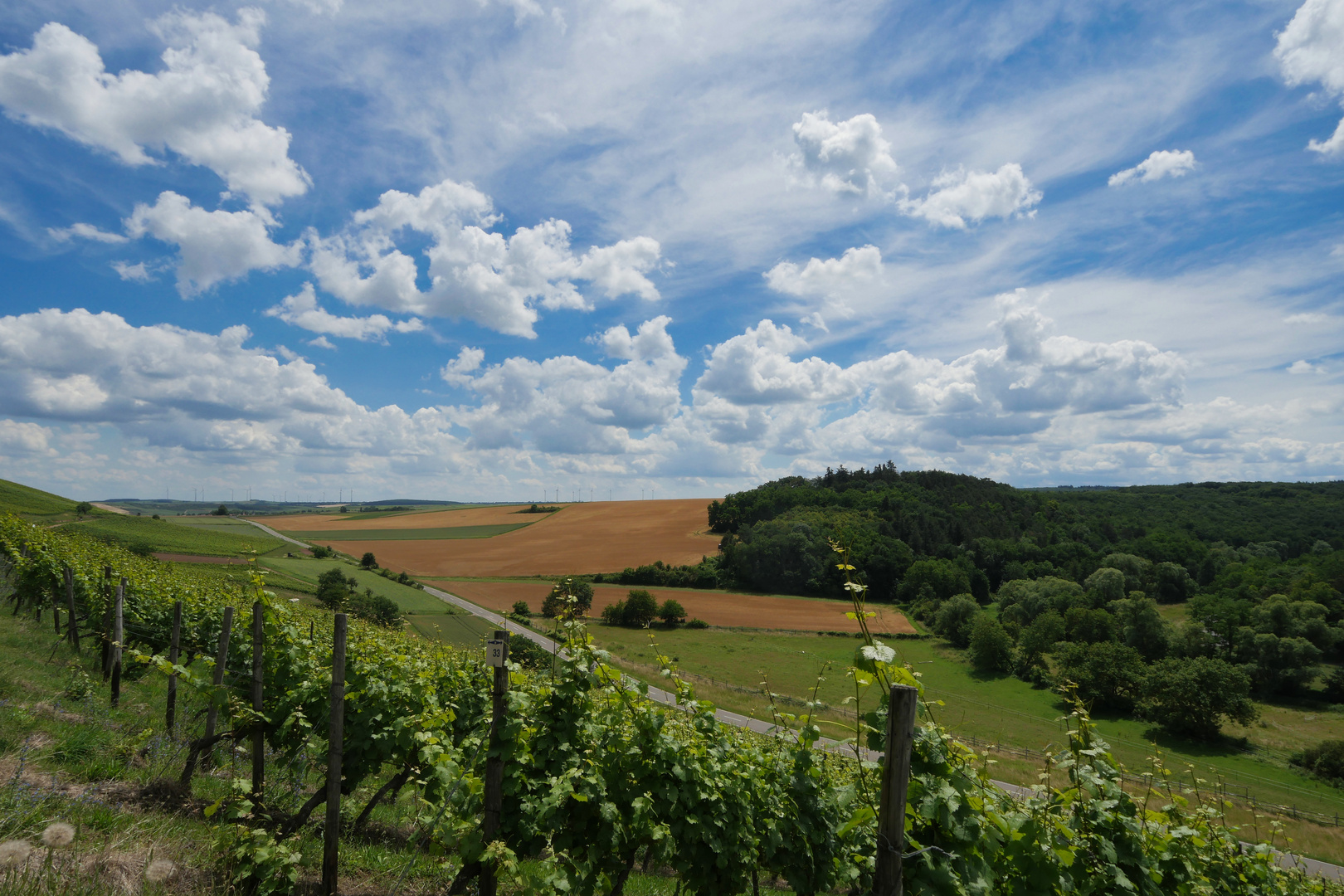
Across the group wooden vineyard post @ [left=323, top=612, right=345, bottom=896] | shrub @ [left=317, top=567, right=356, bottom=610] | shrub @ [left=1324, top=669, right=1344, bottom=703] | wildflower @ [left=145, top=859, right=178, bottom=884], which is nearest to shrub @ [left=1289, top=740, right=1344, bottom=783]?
shrub @ [left=1324, top=669, right=1344, bottom=703]

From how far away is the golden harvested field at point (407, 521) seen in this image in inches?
5089

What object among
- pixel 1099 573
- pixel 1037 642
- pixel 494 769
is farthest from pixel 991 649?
pixel 494 769

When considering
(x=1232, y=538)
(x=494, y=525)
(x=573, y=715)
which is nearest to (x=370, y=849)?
(x=573, y=715)

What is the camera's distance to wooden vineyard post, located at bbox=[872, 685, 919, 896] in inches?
120

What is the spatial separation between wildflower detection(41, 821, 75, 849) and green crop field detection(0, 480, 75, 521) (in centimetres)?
8170

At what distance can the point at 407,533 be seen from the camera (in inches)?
4712

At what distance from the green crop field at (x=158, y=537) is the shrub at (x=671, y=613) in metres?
41.4

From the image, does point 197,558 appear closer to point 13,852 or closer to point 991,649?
point 13,852

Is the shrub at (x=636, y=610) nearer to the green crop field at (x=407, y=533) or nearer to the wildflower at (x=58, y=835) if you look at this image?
the green crop field at (x=407, y=533)

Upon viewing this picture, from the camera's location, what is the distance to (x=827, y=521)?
350 ft

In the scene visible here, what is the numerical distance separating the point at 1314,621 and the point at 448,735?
93.3 meters

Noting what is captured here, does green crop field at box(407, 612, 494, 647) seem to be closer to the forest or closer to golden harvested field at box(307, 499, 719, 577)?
golden harvested field at box(307, 499, 719, 577)

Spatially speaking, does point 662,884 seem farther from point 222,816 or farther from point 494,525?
point 494,525

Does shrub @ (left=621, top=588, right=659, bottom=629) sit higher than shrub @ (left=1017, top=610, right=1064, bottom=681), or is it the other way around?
shrub @ (left=621, top=588, right=659, bottom=629)
